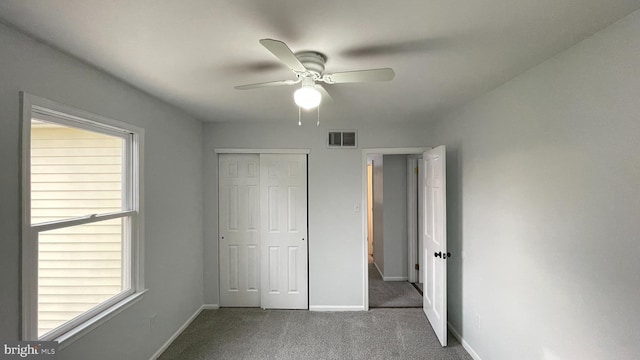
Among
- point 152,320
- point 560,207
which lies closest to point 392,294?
point 560,207

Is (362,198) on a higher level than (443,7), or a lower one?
lower

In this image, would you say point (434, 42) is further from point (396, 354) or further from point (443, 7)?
point (396, 354)

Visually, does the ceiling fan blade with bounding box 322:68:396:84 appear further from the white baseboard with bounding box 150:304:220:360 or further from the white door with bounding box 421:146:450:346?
the white baseboard with bounding box 150:304:220:360

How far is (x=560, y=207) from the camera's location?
1.63 meters

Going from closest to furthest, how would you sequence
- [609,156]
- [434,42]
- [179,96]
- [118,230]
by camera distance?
[609,156]
[434,42]
[118,230]
[179,96]

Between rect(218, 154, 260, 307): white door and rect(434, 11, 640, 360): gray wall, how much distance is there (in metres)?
2.58

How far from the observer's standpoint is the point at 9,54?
4.46ft

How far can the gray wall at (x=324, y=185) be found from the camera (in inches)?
145

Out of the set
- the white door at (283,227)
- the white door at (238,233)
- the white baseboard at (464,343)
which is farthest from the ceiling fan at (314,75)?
the white baseboard at (464,343)

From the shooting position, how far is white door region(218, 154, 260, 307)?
3.75m

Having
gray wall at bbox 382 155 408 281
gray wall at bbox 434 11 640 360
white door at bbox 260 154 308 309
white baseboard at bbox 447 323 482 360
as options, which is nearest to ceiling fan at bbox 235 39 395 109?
gray wall at bbox 434 11 640 360

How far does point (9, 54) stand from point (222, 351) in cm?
274

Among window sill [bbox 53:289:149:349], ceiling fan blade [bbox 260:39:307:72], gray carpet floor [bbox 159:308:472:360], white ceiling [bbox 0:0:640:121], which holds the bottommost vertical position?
gray carpet floor [bbox 159:308:472:360]

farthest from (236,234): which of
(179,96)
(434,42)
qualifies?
(434,42)
